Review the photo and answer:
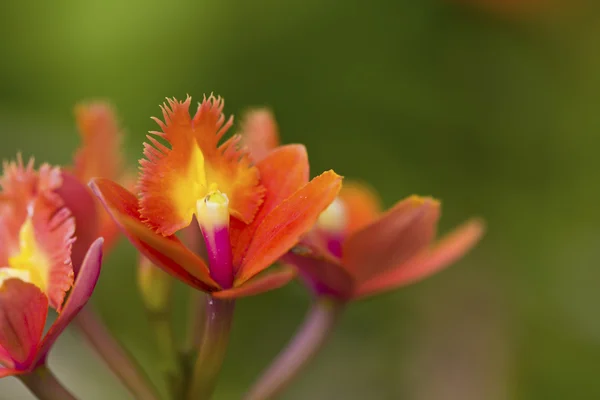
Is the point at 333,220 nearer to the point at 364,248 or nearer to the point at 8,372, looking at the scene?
the point at 364,248

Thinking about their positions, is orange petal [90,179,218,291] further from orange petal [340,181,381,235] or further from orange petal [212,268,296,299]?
orange petal [340,181,381,235]

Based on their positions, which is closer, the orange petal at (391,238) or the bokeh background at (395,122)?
the orange petal at (391,238)

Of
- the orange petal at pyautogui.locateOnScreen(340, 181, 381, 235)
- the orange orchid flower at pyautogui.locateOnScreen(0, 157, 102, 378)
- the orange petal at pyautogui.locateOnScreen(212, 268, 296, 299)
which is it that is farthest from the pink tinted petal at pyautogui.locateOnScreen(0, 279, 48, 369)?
the orange petal at pyautogui.locateOnScreen(340, 181, 381, 235)

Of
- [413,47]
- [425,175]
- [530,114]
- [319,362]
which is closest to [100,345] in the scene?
[319,362]

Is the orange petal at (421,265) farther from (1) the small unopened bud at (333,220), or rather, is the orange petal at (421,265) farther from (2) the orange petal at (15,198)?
(2) the orange petal at (15,198)

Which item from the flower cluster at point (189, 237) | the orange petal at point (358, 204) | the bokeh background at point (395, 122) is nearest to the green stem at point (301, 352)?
the flower cluster at point (189, 237)

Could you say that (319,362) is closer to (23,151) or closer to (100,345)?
(23,151)
